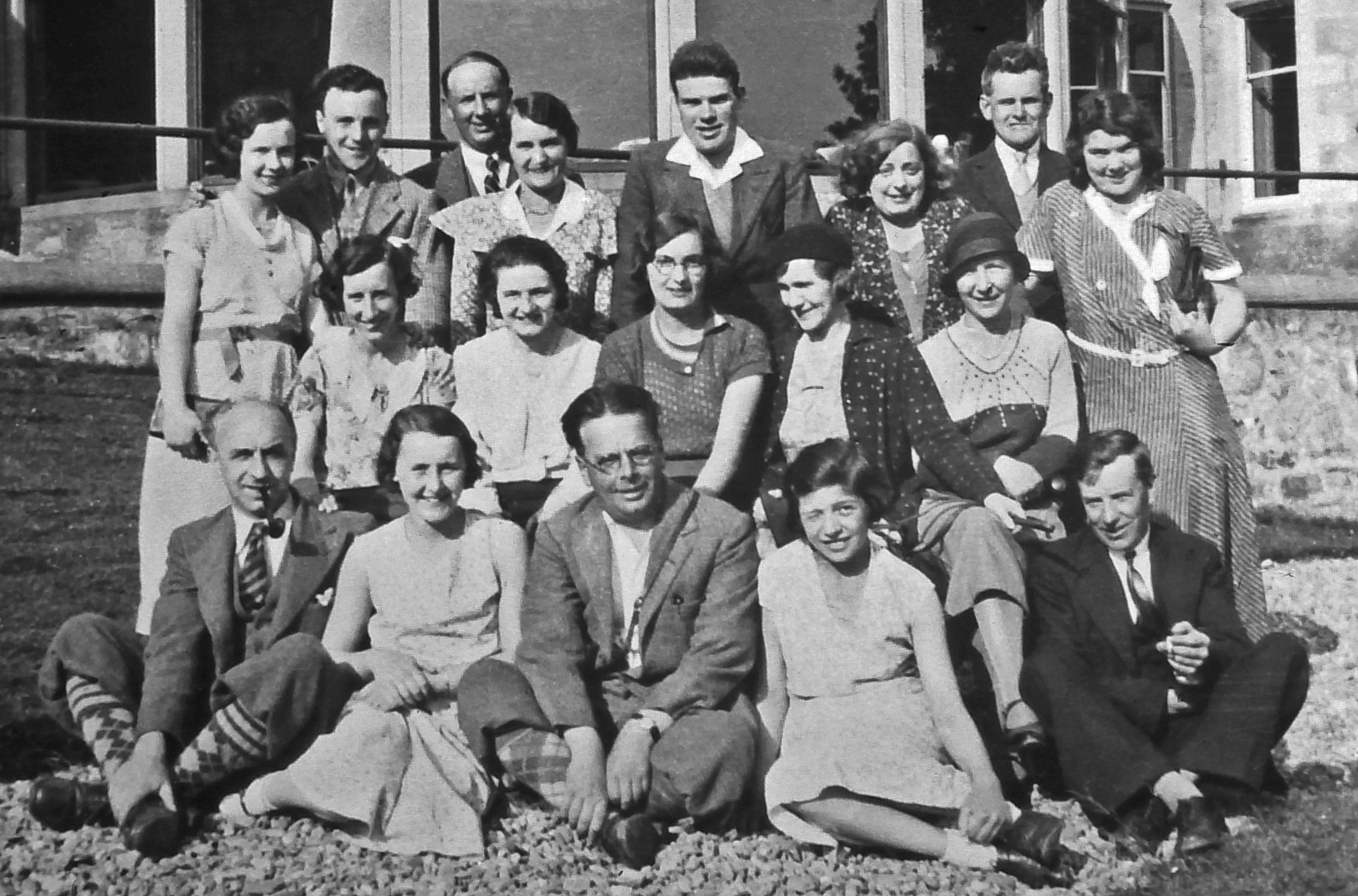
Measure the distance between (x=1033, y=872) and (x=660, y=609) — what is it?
3.77 ft

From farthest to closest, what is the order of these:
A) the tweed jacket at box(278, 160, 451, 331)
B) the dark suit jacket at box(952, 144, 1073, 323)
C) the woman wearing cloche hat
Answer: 1. the dark suit jacket at box(952, 144, 1073, 323)
2. the tweed jacket at box(278, 160, 451, 331)
3. the woman wearing cloche hat

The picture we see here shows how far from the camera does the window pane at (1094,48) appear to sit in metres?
12.7

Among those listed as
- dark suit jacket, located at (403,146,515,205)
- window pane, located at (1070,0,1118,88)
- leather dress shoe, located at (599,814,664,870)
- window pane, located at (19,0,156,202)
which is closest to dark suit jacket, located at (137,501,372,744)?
leather dress shoe, located at (599,814,664,870)

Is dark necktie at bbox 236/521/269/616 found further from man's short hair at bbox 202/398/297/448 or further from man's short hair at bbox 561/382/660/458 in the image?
man's short hair at bbox 561/382/660/458

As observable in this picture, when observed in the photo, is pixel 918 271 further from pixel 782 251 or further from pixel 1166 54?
pixel 1166 54

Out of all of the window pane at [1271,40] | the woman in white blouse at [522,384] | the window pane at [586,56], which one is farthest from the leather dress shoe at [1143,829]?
the window pane at [1271,40]

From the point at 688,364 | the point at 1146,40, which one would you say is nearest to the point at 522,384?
the point at 688,364

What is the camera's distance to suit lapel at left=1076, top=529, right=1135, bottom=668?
5191mm

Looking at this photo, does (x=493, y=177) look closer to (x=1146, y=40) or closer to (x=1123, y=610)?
(x=1123, y=610)

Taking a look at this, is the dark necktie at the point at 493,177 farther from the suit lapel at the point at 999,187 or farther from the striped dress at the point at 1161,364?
the striped dress at the point at 1161,364

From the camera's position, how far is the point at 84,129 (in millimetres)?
8453

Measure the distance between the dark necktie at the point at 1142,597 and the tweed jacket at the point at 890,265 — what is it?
41.6 inches

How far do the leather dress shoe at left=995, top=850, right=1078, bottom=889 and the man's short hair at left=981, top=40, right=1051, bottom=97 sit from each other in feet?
8.86

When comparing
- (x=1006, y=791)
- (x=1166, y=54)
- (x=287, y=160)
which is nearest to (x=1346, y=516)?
(x=1166, y=54)
